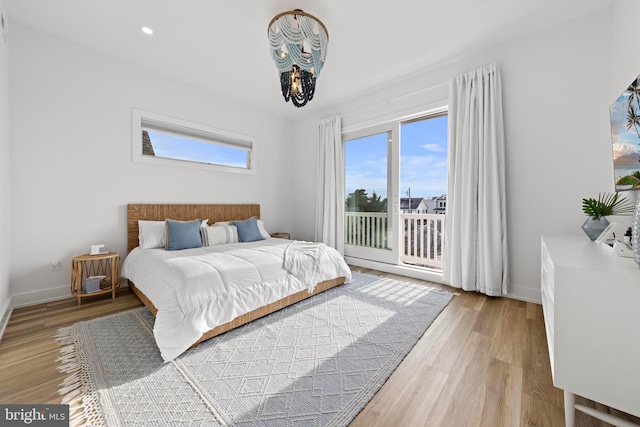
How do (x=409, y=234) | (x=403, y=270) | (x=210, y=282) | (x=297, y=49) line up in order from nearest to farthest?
(x=210, y=282) < (x=297, y=49) < (x=403, y=270) < (x=409, y=234)

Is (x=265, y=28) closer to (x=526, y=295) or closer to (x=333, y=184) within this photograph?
(x=333, y=184)

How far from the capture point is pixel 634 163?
63.2 inches

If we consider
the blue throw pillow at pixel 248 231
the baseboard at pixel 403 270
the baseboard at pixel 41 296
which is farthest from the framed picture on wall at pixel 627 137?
the baseboard at pixel 41 296

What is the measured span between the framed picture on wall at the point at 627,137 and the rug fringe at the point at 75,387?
3.33 meters

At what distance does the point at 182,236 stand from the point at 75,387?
175 cm

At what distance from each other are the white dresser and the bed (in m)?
1.90

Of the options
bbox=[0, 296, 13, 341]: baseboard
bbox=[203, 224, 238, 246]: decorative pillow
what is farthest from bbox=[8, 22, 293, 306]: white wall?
bbox=[203, 224, 238, 246]: decorative pillow

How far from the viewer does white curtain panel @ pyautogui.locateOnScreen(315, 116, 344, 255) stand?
4.21m

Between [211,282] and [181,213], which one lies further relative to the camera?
[181,213]

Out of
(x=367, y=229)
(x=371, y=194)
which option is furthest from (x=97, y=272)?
(x=371, y=194)

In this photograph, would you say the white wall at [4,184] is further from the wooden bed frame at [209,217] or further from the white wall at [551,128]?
the white wall at [551,128]

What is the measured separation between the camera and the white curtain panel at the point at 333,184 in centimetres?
421

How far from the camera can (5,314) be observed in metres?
2.18

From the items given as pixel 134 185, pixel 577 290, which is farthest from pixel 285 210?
pixel 577 290
